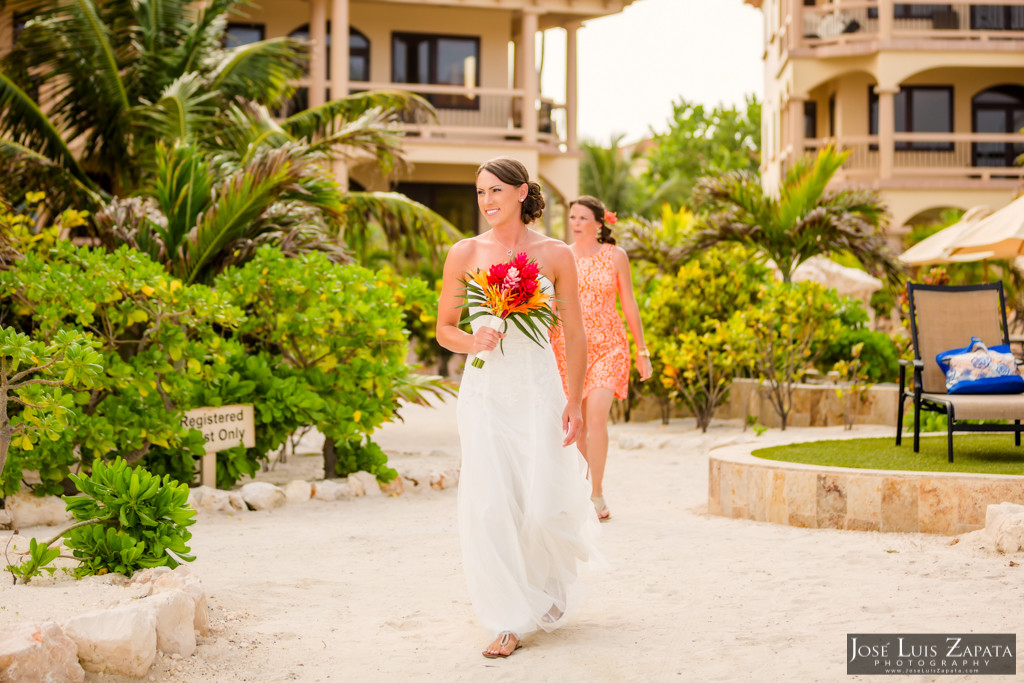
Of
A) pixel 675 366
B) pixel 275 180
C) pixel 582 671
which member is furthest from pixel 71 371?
pixel 675 366

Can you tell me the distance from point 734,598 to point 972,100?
23.7 metres

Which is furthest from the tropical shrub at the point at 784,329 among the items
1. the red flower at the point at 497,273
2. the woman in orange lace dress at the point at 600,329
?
the red flower at the point at 497,273

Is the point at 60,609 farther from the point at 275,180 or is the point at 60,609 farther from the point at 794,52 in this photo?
the point at 794,52

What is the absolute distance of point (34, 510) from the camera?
247 inches

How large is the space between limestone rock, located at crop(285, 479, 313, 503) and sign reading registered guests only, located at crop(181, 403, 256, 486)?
1.32 ft

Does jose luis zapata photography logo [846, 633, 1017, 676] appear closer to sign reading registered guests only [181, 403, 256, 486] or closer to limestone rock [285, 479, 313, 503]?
limestone rock [285, 479, 313, 503]

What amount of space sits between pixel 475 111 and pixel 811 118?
33.3ft

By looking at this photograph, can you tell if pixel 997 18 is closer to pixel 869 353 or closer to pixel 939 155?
pixel 939 155

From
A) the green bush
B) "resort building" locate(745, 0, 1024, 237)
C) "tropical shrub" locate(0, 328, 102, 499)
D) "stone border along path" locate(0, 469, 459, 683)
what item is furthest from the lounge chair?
"resort building" locate(745, 0, 1024, 237)

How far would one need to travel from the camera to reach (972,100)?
995 inches

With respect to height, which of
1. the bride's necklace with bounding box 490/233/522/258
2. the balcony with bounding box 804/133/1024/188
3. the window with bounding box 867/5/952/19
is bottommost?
the bride's necklace with bounding box 490/233/522/258

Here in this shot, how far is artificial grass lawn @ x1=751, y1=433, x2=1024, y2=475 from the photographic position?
6.38 metres

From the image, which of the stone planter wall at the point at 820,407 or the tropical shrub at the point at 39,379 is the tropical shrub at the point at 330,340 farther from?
the stone planter wall at the point at 820,407

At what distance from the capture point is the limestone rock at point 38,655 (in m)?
3.21
